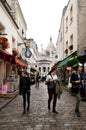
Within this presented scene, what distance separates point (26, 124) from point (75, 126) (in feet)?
4.58

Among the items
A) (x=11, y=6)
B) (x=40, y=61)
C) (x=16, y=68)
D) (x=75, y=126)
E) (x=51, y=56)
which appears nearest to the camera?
(x=75, y=126)

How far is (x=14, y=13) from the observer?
27.1 metres

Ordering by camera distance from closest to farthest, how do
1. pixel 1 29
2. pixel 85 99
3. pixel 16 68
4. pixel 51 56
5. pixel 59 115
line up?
pixel 59 115 < pixel 85 99 < pixel 1 29 < pixel 16 68 < pixel 51 56

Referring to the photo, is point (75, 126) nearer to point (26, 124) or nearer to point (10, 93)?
point (26, 124)

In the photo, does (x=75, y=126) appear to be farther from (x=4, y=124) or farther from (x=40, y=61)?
(x=40, y=61)

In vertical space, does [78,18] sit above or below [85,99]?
above

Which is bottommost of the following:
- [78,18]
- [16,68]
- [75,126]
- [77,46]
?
[75,126]

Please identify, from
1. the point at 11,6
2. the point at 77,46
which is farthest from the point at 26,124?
the point at 11,6

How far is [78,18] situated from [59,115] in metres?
13.8

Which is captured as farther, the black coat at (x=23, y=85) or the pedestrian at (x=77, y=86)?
the black coat at (x=23, y=85)

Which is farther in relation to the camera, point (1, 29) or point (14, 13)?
point (14, 13)

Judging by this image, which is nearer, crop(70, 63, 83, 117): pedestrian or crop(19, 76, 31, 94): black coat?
crop(70, 63, 83, 117): pedestrian

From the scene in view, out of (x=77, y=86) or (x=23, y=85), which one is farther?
(x=23, y=85)

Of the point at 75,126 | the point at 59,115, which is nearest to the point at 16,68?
the point at 59,115
